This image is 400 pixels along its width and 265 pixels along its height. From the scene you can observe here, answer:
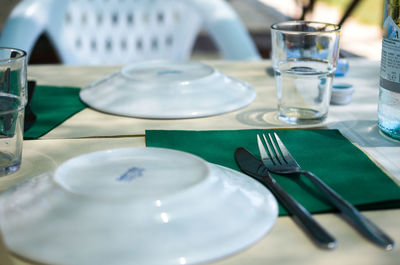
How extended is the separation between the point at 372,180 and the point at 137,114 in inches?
15.8

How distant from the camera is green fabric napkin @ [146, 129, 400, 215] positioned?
0.59m

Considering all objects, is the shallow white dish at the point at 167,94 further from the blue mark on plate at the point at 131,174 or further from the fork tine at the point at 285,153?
the blue mark on plate at the point at 131,174

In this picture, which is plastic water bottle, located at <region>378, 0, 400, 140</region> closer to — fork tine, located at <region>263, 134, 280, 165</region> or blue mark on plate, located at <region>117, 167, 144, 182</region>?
fork tine, located at <region>263, 134, 280, 165</region>

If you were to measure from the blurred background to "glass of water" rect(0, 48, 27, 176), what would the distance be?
2.64 m

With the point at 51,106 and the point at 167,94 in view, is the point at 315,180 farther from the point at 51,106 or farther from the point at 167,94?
the point at 51,106

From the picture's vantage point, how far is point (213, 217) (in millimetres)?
488

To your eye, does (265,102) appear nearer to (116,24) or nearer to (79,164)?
(79,164)

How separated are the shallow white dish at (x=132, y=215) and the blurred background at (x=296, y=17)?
2743 millimetres

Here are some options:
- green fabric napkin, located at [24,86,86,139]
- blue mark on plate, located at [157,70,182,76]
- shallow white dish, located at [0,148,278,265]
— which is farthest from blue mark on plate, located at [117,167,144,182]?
blue mark on plate, located at [157,70,182,76]

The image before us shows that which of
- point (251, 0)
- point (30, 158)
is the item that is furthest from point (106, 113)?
point (251, 0)

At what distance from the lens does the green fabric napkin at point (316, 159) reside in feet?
1.93

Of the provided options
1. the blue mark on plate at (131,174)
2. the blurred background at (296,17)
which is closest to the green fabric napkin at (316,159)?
the blue mark on plate at (131,174)

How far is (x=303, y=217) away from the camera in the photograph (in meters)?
0.54

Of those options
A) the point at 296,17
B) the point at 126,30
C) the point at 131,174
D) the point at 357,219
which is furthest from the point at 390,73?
the point at 296,17
